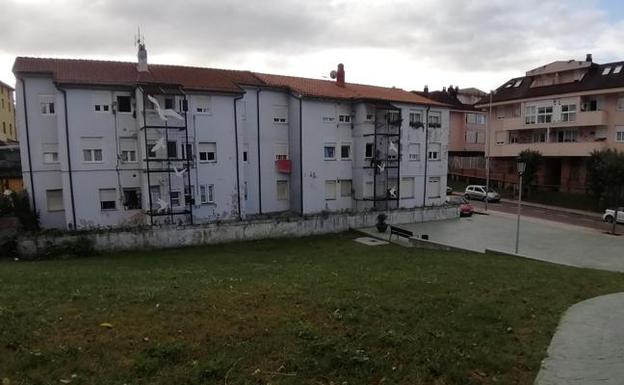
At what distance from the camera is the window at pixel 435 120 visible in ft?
124

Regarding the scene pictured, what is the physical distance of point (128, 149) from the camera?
28359 millimetres

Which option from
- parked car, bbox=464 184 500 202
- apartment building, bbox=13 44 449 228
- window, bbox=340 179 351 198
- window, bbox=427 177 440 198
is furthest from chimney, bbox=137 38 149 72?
parked car, bbox=464 184 500 202

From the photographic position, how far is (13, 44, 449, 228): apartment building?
27.1 metres

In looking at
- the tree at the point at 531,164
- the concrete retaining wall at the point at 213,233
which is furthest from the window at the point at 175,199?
the tree at the point at 531,164

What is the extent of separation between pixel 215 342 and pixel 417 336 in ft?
10.5

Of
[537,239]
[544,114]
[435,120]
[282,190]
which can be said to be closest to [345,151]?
[282,190]

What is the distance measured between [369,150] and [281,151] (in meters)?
7.20

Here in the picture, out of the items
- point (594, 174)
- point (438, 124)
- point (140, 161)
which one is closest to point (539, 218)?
point (594, 174)

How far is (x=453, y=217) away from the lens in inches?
1417

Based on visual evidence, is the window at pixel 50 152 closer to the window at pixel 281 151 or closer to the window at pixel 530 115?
the window at pixel 281 151

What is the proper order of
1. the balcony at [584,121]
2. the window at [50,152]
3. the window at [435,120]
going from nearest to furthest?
the window at [50,152] → the window at [435,120] → the balcony at [584,121]

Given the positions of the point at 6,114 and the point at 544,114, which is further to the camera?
the point at 6,114

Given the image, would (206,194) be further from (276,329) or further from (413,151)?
(276,329)

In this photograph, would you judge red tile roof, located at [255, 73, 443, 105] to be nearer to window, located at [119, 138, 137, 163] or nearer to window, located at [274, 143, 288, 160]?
window, located at [274, 143, 288, 160]
